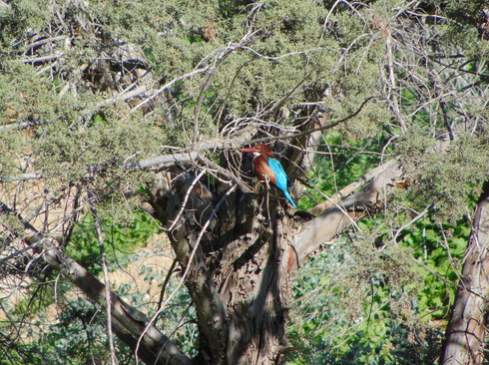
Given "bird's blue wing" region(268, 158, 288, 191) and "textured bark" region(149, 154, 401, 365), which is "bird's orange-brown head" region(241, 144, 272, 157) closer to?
"bird's blue wing" region(268, 158, 288, 191)

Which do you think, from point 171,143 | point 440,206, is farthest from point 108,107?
point 440,206

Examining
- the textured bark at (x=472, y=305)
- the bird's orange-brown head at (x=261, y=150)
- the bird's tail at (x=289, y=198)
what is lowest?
the textured bark at (x=472, y=305)

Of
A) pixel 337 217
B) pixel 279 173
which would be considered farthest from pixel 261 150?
pixel 337 217

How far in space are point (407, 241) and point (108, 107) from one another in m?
5.44

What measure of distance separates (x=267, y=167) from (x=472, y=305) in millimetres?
1647

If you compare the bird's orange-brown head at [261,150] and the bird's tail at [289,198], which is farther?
the bird's tail at [289,198]

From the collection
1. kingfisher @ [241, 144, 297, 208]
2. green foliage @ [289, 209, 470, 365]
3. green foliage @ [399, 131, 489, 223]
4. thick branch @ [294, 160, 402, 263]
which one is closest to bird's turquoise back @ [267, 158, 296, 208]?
kingfisher @ [241, 144, 297, 208]

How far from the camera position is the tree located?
415 centimetres

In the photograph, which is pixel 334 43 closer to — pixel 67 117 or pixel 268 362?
pixel 67 117

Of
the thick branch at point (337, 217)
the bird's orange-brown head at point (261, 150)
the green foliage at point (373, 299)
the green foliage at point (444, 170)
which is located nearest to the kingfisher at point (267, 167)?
the bird's orange-brown head at point (261, 150)

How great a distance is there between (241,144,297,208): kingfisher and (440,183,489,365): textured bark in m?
1.31

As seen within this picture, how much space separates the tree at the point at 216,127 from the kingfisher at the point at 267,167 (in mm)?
108

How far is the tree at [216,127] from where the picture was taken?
415cm

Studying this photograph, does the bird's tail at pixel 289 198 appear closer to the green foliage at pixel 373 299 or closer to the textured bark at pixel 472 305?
the green foliage at pixel 373 299
